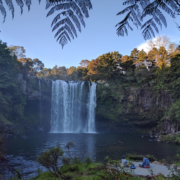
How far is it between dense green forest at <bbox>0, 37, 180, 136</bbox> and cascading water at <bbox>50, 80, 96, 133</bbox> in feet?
6.14

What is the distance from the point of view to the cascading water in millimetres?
31219

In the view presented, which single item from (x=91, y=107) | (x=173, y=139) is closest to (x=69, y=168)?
(x=173, y=139)

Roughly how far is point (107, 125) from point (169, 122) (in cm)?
1197

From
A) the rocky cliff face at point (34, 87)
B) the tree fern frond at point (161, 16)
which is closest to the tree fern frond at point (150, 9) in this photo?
the tree fern frond at point (161, 16)

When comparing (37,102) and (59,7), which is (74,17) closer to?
(59,7)

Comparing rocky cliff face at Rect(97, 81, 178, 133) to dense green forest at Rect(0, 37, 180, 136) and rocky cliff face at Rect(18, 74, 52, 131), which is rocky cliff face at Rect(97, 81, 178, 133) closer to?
dense green forest at Rect(0, 37, 180, 136)

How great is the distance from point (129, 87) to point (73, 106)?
11873 mm

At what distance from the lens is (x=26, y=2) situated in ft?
6.06

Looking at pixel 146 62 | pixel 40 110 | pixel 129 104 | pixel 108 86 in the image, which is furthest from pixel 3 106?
pixel 146 62

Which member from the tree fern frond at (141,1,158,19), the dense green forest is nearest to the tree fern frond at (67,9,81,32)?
the tree fern frond at (141,1,158,19)

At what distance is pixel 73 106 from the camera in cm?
3180

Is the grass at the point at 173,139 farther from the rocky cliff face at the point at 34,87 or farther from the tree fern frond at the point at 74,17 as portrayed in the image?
the rocky cliff face at the point at 34,87

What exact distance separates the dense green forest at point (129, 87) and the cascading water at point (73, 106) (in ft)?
6.14

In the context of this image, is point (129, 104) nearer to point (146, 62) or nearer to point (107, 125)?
point (107, 125)
